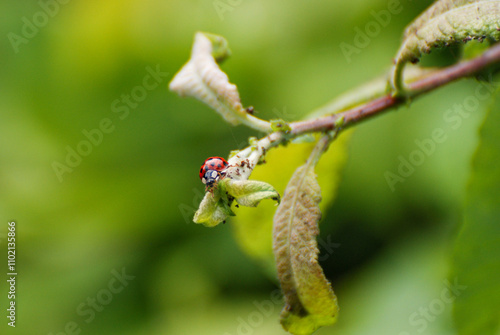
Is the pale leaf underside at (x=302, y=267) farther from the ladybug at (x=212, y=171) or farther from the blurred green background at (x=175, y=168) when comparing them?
the blurred green background at (x=175, y=168)

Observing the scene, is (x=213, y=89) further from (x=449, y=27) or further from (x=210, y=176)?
(x=449, y=27)

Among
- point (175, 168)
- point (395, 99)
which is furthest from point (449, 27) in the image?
point (175, 168)

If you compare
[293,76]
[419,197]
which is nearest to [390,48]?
[293,76]

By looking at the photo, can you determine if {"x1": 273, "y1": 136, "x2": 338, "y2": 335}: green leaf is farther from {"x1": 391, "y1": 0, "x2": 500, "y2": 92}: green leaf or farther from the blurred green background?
the blurred green background

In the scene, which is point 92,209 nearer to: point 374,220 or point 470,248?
point 374,220

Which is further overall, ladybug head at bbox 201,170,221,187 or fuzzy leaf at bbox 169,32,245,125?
fuzzy leaf at bbox 169,32,245,125

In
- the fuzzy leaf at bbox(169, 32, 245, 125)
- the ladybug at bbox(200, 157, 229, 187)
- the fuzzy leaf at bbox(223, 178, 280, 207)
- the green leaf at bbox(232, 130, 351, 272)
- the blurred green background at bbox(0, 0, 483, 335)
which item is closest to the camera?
the fuzzy leaf at bbox(223, 178, 280, 207)

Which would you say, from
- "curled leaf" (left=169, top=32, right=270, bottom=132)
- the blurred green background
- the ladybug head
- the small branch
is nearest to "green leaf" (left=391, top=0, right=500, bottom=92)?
the small branch

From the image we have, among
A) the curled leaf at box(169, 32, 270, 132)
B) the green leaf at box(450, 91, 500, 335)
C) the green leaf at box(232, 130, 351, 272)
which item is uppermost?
the curled leaf at box(169, 32, 270, 132)
